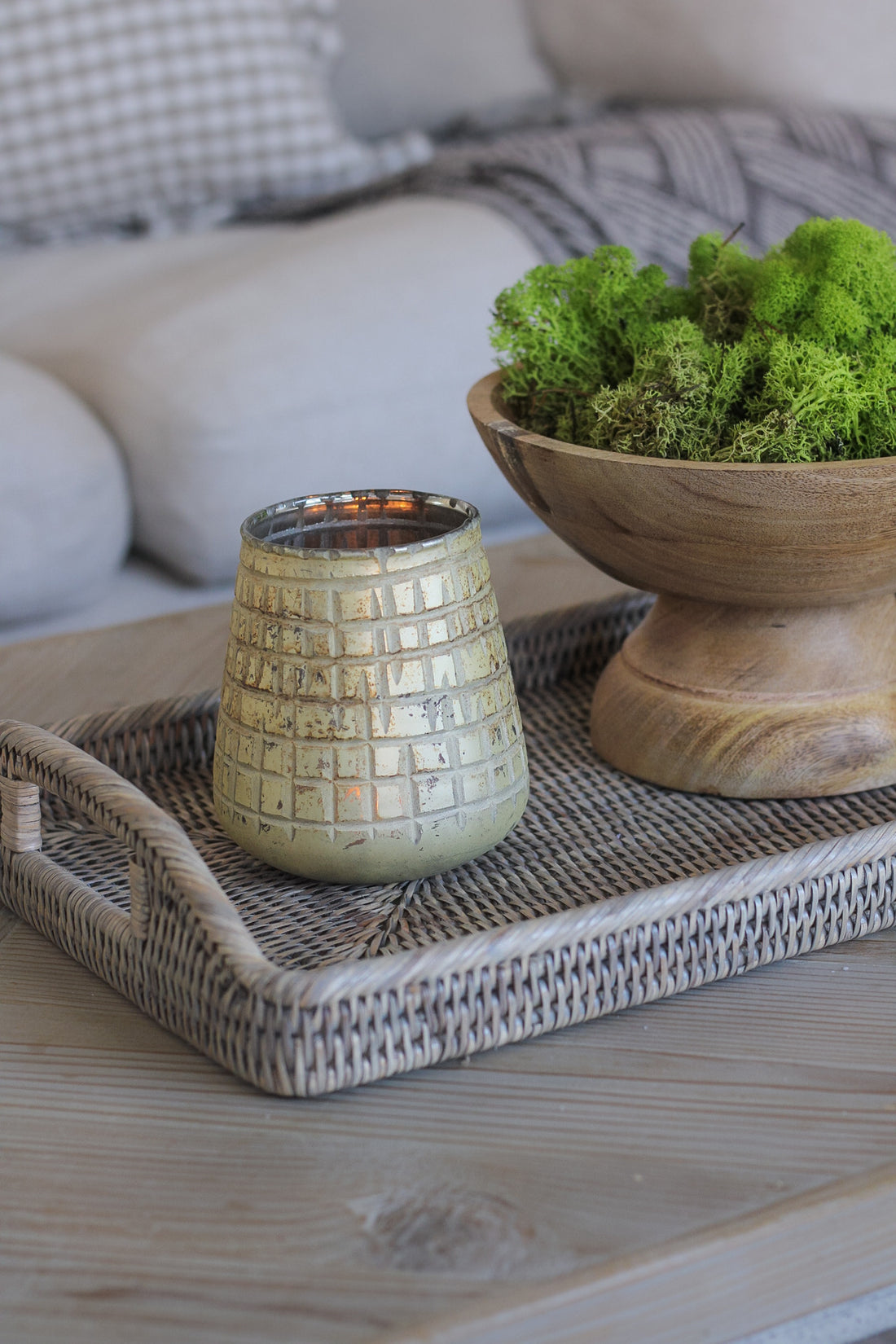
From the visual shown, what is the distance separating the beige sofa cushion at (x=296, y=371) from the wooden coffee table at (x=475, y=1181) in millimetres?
630

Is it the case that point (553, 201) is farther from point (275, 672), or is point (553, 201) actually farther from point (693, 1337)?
point (693, 1337)

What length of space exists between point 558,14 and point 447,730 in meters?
1.41

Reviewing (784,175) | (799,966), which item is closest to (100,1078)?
(799,966)

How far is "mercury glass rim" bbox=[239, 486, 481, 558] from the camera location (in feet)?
1.52

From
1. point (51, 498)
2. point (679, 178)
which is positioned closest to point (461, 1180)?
point (51, 498)

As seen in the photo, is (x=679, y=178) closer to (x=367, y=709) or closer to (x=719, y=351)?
(x=719, y=351)

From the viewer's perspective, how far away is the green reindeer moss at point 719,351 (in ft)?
1.69

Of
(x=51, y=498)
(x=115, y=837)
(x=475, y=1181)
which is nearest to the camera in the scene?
(x=475, y=1181)

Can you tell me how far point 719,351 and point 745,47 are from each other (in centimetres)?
110

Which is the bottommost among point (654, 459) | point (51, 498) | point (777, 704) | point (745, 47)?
point (51, 498)

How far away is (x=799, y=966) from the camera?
0.49 metres

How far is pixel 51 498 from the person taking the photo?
1.01 metres

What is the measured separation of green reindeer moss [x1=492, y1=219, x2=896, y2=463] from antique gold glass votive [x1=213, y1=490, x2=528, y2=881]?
0.10 metres

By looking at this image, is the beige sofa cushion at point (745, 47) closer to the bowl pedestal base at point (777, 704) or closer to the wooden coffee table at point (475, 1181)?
the bowl pedestal base at point (777, 704)
